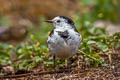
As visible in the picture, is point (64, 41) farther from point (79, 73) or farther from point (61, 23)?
point (79, 73)

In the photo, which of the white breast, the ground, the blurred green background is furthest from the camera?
the blurred green background

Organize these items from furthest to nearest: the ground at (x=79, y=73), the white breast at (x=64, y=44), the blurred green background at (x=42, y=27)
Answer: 1. the blurred green background at (x=42, y=27)
2. the ground at (x=79, y=73)
3. the white breast at (x=64, y=44)

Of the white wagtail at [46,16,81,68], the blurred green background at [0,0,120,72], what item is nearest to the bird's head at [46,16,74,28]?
the white wagtail at [46,16,81,68]

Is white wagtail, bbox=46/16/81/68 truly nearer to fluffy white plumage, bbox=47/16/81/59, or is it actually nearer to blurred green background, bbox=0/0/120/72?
fluffy white plumage, bbox=47/16/81/59

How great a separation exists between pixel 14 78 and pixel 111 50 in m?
1.60

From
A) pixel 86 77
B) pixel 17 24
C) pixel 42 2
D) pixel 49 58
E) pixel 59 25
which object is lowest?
pixel 86 77

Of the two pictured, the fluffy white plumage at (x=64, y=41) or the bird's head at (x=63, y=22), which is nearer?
the fluffy white plumage at (x=64, y=41)

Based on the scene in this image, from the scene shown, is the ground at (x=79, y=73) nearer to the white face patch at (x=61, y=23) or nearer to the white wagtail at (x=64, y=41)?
the white wagtail at (x=64, y=41)

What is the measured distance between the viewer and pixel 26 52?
6160 millimetres

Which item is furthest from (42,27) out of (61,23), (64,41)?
(64,41)

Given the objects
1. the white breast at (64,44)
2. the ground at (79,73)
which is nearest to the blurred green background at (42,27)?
the ground at (79,73)

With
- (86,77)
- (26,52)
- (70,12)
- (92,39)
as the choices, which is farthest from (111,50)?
(70,12)

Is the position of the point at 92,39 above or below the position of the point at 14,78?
above

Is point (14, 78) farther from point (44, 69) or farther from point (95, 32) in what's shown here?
point (95, 32)
